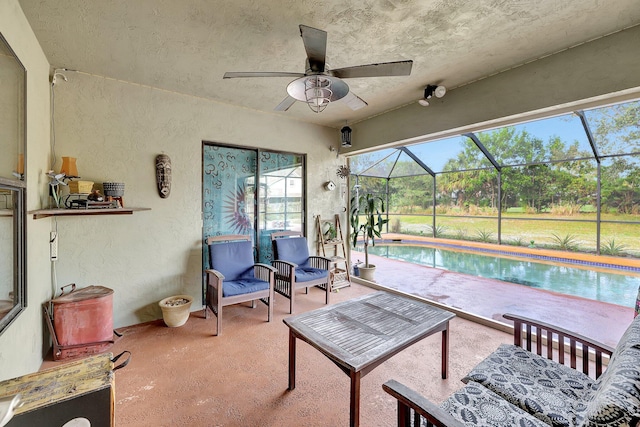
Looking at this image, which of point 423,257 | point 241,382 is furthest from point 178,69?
point 423,257

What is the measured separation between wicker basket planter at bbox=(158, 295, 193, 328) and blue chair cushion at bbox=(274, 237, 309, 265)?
125 centimetres

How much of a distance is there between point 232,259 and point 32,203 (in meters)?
1.82

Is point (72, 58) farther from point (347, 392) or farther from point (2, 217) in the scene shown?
point (347, 392)

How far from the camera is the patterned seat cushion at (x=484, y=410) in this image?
1131mm

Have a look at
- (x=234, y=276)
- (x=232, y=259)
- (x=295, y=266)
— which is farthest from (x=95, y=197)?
(x=295, y=266)

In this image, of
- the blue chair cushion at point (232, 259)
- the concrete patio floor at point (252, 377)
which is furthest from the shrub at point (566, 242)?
the blue chair cushion at point (232, 259)

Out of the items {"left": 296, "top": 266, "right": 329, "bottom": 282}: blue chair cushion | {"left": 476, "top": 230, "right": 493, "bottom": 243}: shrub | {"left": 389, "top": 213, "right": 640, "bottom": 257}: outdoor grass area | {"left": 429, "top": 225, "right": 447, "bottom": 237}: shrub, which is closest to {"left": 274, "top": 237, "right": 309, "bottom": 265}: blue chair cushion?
{"left": 296, "top": 266, "right": 329, "bottom": 282}: blue chair cushion

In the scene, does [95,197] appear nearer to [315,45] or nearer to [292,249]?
[292,249]

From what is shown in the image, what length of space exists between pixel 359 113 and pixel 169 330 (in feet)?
12.3

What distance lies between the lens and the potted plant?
459cm

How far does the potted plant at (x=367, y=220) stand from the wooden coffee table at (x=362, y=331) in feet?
7.48

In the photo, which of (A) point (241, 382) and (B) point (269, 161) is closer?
(A) point (241, 382)

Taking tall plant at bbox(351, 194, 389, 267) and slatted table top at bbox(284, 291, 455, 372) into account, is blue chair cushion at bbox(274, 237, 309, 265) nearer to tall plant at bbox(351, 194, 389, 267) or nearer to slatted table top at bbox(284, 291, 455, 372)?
tall plant at bbox(351, 194, 389, 267)

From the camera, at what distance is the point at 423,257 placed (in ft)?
23.0
